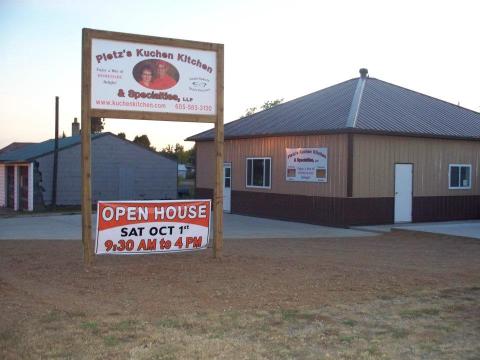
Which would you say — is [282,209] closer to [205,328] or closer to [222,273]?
[222,273]

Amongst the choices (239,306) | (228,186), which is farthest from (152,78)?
(228,186)

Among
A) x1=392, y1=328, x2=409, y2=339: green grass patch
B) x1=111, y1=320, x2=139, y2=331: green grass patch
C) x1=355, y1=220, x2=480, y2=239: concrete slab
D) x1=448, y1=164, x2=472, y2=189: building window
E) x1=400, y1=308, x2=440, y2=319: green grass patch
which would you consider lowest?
x1=392, y1=328, x2=409, y2=339: green grass patch

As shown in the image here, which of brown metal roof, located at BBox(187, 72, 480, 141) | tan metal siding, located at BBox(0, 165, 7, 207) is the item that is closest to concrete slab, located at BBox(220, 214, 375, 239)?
brown metal roof, located at BBox(187, 72, 480, 141)

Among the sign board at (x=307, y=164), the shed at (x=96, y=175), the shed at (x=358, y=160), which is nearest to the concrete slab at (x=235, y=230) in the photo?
the shed at (x=358, y=160)

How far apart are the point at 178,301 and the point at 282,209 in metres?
14.6

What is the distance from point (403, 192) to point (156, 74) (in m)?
12.1

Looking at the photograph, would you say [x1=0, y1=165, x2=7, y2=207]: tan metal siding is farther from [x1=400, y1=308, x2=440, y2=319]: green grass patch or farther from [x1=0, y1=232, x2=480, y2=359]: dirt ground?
[x1=400, y1=308, x2=440, y2=319]: green grass patch

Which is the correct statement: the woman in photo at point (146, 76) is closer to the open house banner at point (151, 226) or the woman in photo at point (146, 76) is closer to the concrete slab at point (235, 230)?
the open house banner at point (151, 226)

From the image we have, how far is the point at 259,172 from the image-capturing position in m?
24.5

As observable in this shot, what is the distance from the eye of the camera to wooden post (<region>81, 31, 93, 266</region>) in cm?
1144

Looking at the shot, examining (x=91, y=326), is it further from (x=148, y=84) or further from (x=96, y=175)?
(x=96, y=175)

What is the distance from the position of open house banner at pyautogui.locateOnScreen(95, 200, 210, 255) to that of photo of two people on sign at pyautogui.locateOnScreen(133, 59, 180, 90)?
7.53 ft

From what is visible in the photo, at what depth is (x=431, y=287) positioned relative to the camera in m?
9.99

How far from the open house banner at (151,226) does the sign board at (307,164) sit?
903 cm
